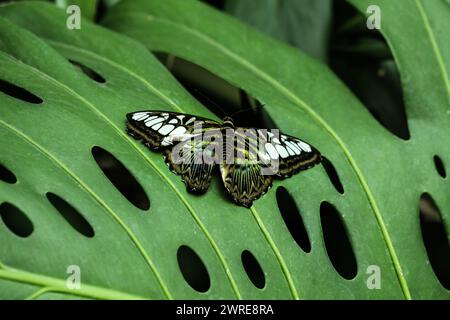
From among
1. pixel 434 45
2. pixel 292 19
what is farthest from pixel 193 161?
pixel 292 19

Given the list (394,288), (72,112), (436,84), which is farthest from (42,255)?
(436,84)

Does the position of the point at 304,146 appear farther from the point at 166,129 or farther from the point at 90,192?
the point at 90,192

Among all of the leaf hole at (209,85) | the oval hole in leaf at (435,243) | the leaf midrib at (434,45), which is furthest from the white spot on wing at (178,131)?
the oval hole in leaf at (435,243)

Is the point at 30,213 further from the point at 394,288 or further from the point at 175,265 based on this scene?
the point at 394,288

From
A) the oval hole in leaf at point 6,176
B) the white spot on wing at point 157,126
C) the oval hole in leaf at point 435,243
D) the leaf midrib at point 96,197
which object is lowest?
the oval hole in leaf at point 435,243

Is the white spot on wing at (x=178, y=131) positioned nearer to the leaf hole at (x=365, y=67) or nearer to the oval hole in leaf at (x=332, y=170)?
the oval hole in leaf at (x=332, y=170)

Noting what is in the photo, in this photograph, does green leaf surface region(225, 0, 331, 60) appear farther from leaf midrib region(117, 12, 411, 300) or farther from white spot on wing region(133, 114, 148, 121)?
white spot on wing region(133, 114, 148, 121)

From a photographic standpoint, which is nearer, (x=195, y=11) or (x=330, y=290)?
(x=330, y=290)
